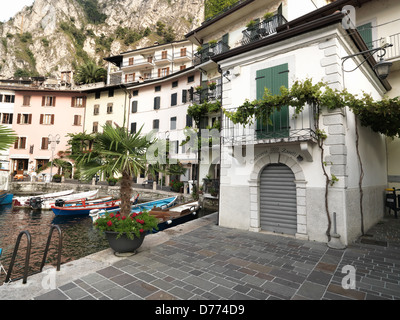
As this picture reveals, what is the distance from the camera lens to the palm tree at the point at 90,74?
3919cm

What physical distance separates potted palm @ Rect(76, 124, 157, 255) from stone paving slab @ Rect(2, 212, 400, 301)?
0.57 metres

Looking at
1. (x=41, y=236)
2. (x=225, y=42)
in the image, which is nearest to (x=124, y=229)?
(x=41, y=236)

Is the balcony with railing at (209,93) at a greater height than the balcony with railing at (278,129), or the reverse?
the balcony with railing at (209,93)

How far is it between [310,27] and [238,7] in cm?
1383

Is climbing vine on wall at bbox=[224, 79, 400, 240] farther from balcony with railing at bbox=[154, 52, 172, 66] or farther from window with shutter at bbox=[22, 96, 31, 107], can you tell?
window with shutter at bbox=[22, 96, 31, 107]

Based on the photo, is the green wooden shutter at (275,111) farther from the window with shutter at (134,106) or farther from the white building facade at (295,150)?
the window with shutter at (134,106)

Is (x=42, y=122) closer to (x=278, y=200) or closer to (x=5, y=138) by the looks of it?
(x=5, y=138)

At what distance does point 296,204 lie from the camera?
298 inches

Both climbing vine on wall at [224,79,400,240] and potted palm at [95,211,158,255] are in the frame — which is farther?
climbing vine on wall at [224,79,400,240]

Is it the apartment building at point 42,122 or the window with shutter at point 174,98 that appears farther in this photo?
the apartment building at point 42,122

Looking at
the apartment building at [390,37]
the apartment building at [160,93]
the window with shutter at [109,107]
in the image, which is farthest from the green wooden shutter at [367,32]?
the window with shutter at [109,107]

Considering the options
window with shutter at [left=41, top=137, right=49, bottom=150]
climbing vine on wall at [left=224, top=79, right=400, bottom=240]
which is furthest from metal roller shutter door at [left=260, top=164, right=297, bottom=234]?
window with shutter at [left=41, top=137, right=49, bottom=150]

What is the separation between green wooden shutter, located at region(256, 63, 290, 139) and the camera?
7.65m

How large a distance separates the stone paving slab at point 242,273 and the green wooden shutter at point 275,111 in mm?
3663
